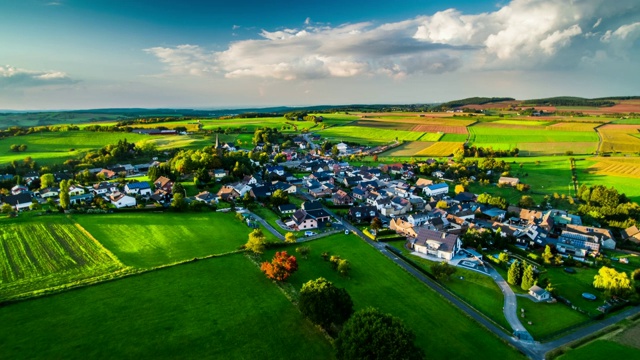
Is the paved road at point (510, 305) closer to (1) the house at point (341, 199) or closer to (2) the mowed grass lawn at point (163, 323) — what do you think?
(2) the mowed grass lawn at point (163, 323)

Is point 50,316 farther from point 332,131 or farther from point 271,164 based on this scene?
point 332,131

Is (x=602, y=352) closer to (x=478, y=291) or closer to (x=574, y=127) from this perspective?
(x=478, y=291)

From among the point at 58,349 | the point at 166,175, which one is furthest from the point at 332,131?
the point at 58,349

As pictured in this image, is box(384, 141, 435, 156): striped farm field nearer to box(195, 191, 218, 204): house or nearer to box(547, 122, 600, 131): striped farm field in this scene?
box(547, 122, 600, 131): striped farm field

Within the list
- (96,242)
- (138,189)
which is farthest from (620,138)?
(96,242)

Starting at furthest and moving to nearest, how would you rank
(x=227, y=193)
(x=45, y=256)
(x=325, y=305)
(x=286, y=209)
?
1. (x=227, y=193)
2. (x=286, y=209)
3. (x=45, y=256)
4. (x=325, y=305)

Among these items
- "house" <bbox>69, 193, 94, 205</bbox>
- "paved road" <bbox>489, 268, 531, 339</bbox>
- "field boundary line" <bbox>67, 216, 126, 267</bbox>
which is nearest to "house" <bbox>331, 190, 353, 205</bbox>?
"paved road" <bbox>489, 268, 531, 339</bbox>

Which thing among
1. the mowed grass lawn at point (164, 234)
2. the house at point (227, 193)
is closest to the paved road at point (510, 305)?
the mowed grass lawn at point (164, 234)
